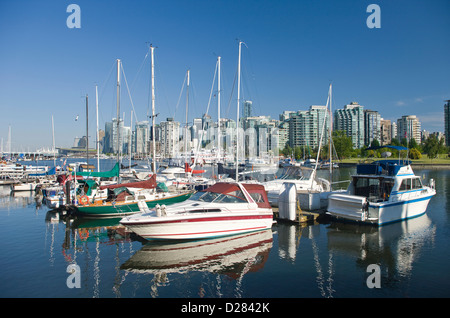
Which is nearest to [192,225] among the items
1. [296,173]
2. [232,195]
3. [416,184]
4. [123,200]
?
[232,195]

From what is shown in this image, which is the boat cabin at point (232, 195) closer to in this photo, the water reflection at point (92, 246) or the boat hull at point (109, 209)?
the water reflection at point (92, 246)

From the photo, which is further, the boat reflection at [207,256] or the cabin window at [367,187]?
the cabin window at [367,187]

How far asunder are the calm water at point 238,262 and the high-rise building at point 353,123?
543 ft

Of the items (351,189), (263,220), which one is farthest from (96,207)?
(351,189)

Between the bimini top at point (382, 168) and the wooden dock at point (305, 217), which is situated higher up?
the bimini top at point (382, 168)

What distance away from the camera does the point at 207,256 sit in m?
13.6

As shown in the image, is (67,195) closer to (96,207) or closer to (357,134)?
(96,207)

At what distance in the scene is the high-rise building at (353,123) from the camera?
566 ft

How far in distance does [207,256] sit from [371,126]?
191 metres

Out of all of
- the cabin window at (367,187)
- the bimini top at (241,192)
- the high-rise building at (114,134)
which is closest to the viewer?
the bimini top at (241,192)

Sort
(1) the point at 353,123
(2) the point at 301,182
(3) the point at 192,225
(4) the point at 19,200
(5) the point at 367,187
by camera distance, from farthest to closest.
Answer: (1) the point at 353,123
(4) the point at 19,200
(2) the point at 301,182
(5) the point at 367,187
(3) the point at 192,225

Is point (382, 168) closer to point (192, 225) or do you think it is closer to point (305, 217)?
point (305, 217)

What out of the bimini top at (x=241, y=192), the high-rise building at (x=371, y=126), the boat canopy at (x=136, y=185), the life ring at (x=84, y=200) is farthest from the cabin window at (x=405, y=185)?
the high-rise building at (x=371, y=126)

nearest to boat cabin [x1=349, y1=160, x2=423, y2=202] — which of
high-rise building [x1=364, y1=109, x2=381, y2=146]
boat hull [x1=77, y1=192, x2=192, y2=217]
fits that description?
boat hull [x1=77, y1=192, x2=192, y2=217]
